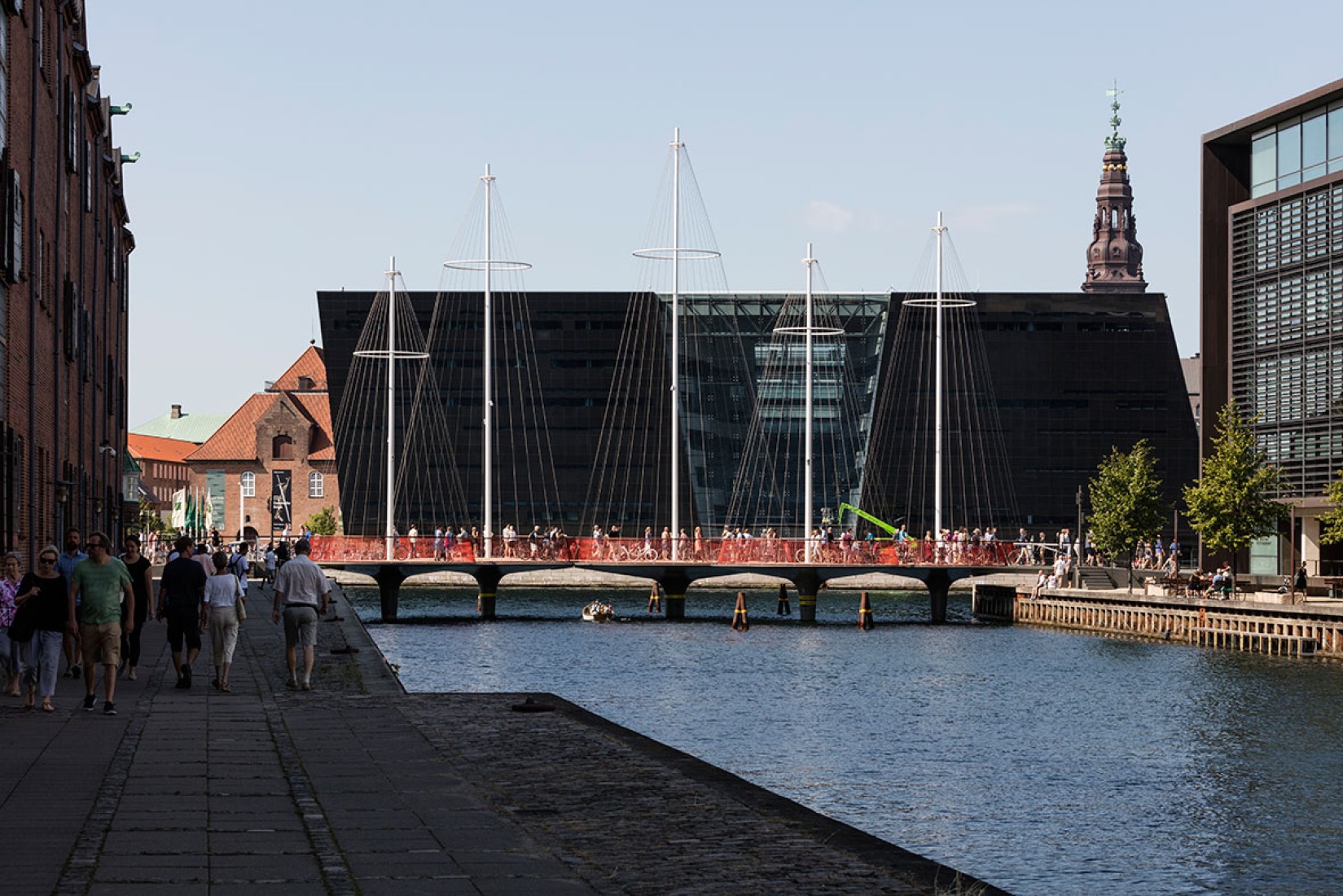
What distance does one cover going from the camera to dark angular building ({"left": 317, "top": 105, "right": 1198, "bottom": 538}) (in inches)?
4961

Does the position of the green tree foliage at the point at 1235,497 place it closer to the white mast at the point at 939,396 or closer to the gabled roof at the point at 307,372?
the white mast at the point at 939,396

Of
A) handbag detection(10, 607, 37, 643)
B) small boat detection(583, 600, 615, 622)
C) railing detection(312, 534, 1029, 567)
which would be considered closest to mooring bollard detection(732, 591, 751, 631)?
railing detection(312, 534, 1029, 567)

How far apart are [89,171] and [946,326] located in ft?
286

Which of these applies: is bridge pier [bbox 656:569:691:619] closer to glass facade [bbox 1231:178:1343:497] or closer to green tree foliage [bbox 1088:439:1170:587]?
green tree foliage [bbox 1088:439:1170:587]

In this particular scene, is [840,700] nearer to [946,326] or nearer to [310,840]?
[310,840]

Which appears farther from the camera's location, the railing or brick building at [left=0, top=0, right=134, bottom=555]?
the railing

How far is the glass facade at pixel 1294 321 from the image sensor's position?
228 ft

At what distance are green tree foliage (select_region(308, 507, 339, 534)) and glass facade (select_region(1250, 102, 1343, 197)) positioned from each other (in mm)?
94813

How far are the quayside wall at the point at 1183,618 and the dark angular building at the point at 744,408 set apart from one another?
3971cm

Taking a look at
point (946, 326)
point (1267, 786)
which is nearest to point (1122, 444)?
point (946, 326)

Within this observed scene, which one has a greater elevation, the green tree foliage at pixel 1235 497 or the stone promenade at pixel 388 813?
the green tree foliage at pixel 1235 497

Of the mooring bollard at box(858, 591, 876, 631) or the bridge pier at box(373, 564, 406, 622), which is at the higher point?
the bridge pier at box(373, 564, 406, 622)

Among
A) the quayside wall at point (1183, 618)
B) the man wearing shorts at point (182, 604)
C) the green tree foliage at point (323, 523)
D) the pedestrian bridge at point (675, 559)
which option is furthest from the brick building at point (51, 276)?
the green tree foliage at point (323, 523)

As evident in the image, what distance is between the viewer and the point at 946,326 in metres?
129
